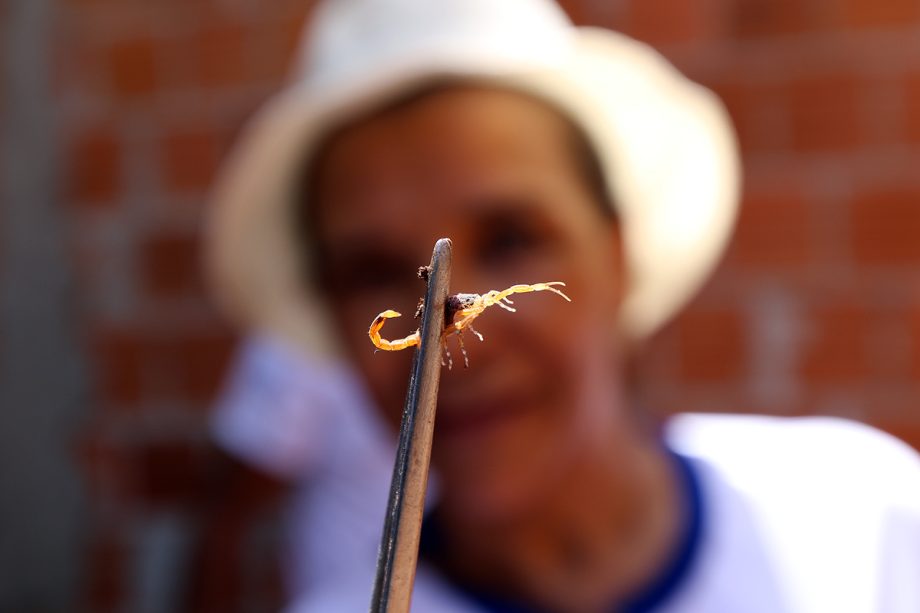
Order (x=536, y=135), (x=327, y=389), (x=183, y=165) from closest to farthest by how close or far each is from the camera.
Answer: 1. (x=536, y=135)
2. (x=327, y=389)
3. (x=183, y=165)

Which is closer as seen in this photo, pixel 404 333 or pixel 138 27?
pixel 404 333

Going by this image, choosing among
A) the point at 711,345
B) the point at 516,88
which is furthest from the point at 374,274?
the point at 711,345

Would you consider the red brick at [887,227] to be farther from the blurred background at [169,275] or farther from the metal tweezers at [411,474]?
the metal tweezers at [411,474]

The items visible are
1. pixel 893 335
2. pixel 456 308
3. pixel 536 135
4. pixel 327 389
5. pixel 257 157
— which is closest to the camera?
pixel 456 308

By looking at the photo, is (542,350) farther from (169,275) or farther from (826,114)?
(169,275)

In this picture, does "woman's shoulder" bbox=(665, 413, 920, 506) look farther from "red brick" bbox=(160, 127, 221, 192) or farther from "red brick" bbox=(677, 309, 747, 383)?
"red brick" bbox=(160, 127, 221, 192)

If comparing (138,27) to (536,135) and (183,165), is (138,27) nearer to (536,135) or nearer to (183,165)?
(183,165)

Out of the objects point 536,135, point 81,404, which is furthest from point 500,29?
point 81,404
